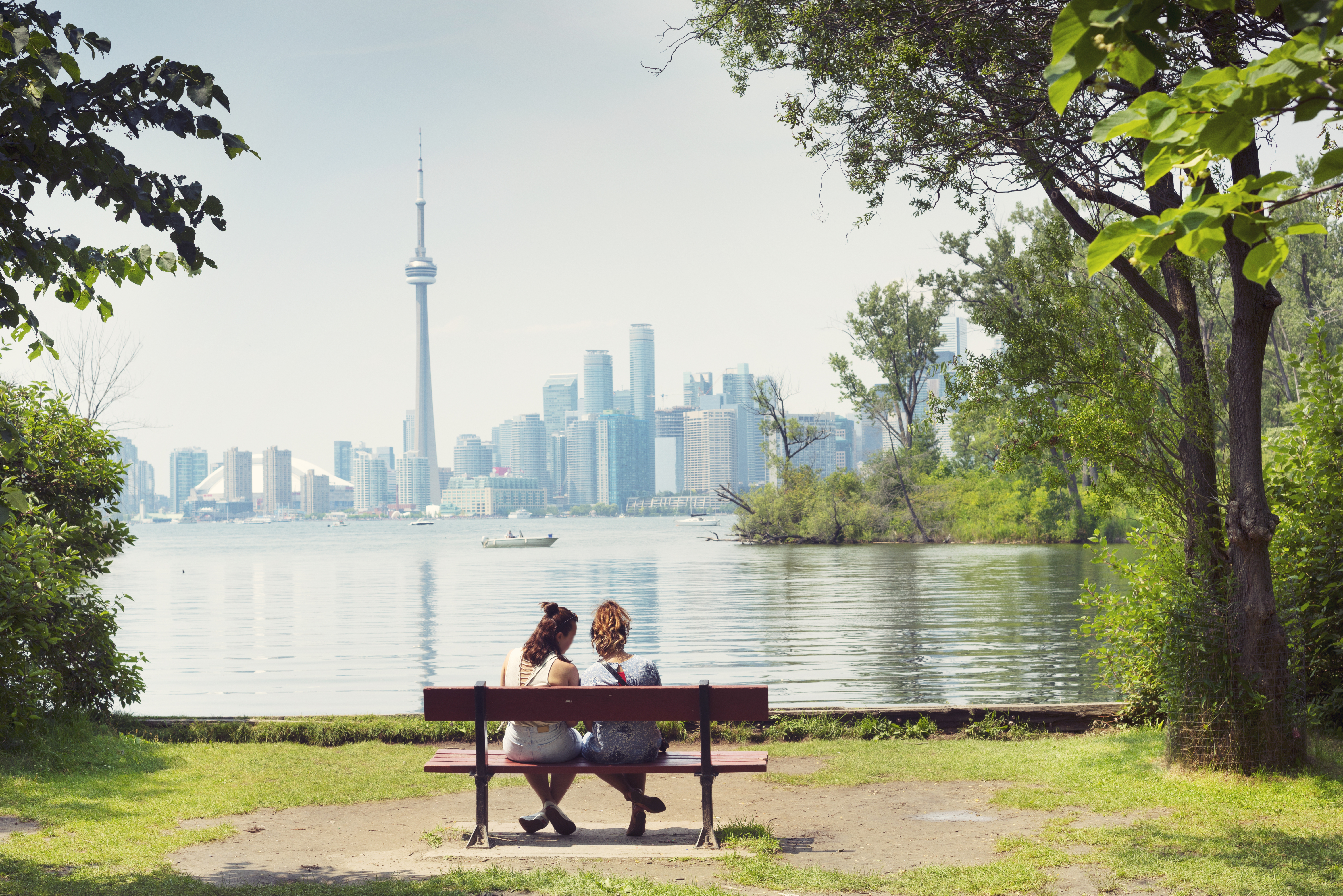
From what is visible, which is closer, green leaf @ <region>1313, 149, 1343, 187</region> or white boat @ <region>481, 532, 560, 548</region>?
green leaf @ <region>1313, 149, 1343, 187</region>

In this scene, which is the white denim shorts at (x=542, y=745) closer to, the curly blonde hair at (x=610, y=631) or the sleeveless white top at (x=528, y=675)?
the sleeveless white top at (x=528, y=675)

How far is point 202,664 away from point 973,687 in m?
14.5

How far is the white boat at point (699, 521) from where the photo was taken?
518ft

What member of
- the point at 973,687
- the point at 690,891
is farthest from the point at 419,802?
the point at 973,687

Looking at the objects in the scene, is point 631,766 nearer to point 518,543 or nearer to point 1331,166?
point 1331,166

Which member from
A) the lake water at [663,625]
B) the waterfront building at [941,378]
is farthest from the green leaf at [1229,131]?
the waterfront building at [941,378]

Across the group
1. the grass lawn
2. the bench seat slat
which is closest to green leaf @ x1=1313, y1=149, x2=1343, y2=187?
the grass lawn

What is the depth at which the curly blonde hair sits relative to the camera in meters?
6.51

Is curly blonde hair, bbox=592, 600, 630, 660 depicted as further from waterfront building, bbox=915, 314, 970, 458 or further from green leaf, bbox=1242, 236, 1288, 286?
waterfront building, bbox=915, 314, 970, 458

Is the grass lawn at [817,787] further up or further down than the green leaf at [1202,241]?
further down

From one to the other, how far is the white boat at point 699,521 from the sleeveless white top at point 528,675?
138 metres

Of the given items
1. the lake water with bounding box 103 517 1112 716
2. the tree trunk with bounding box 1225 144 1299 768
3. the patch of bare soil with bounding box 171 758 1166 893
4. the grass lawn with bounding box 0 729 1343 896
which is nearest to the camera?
the grass lawn with bounding box 0 729 1343 896

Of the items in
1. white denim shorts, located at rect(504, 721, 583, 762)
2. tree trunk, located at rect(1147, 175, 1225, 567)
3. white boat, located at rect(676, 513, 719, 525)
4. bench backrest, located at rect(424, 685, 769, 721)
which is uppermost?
tree trunk, located at rect(1147, 175, 1225, 567)

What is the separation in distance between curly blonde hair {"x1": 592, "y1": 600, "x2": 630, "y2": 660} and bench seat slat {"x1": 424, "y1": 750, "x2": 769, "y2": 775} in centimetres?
65
